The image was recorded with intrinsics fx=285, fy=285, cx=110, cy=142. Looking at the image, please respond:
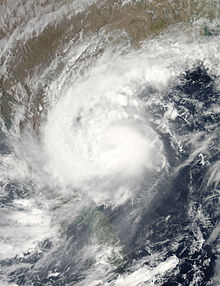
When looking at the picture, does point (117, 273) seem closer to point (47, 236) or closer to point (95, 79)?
point (47, 236)

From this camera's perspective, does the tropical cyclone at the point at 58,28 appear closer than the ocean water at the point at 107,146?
No

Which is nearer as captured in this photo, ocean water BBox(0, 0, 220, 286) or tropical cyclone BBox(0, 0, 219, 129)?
ocean water BBox(0, 0, 220, 286)

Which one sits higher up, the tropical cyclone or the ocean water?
the tropical cyclone

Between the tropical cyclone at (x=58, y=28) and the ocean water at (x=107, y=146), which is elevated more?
the tropical cyclone at (x=58, y=28)

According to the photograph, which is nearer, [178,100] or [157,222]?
[157,222]

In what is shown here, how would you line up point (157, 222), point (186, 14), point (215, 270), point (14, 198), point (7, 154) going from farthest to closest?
point (186, 14) → point (7, 154) → point (14, 198) → point (157, 222) → point (215, 270)

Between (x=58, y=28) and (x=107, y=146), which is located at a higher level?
(x=58, y=28)

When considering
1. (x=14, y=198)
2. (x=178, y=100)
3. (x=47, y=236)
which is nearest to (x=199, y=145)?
(x=178, y=100)

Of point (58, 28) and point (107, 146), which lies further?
point (58, 28)
